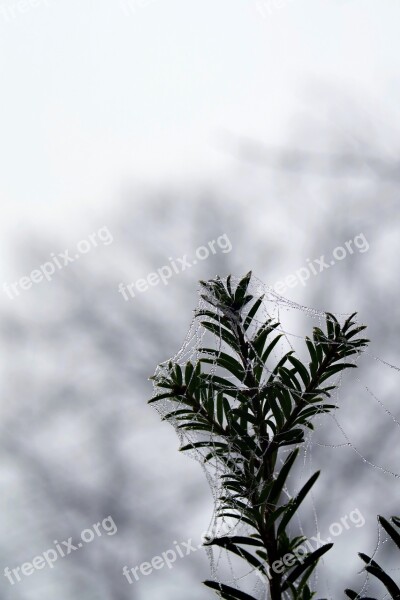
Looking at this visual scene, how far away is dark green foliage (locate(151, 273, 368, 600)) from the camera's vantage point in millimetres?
822

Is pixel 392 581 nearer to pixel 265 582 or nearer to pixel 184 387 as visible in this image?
pixel 265 582

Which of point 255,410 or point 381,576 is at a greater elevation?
point 255,410

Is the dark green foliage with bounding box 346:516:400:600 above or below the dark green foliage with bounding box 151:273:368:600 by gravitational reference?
below

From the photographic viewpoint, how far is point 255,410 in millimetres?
899

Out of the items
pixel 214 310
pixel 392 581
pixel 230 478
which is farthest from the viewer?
pixel 214 310

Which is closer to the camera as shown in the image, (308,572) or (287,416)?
(308,572)

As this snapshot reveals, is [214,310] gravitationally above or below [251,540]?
above

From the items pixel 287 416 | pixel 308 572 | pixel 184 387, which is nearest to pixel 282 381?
pixel 287 416

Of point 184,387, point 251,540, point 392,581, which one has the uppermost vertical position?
point 184,387

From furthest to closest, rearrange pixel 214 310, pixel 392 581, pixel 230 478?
1. pixel 214 310
2. pixel 230 478
3. pixel 392 581

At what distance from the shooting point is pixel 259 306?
3.30 ft

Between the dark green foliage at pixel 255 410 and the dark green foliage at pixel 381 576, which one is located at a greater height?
the dark green foliage at pixel 255 410

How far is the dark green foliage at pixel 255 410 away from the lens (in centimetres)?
82

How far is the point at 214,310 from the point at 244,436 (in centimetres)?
22
